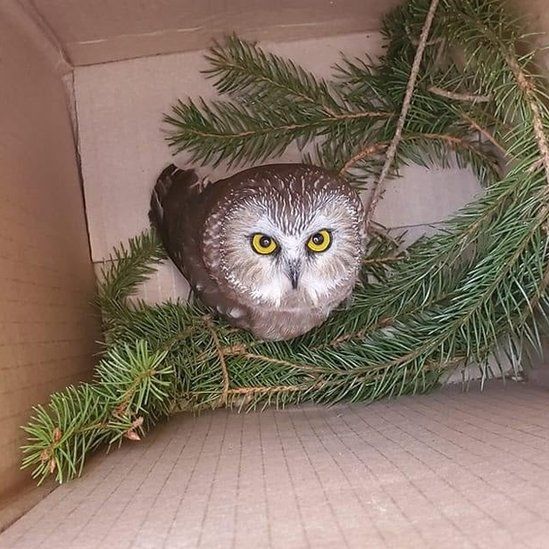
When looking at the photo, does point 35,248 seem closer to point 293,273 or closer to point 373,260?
point 293,273

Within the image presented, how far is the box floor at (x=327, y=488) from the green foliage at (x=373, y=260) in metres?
0.09

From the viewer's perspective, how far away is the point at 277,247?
99cm

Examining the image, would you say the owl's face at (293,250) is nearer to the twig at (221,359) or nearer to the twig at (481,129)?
the twig at (221,359)

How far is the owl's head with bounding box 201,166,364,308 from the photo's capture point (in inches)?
37.5

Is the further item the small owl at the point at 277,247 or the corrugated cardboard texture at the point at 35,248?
the small owl at the point at 277,247

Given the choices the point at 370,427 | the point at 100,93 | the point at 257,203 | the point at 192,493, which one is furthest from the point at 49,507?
the point at 100,93

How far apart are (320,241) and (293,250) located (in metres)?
0.04

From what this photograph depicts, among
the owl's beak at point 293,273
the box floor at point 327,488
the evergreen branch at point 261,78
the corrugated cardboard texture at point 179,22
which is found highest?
the corrugated cardboard texture at point 179,22

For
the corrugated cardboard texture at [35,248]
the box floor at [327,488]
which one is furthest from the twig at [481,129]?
the corrugated cardboard texture at [35,248]

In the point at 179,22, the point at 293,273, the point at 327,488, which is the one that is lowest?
the point at 327,488

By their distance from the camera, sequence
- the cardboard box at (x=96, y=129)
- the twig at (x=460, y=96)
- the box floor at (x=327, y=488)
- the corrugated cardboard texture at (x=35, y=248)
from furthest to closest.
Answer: the twig at (x=460, y=96), the cardboard box at (x=96, y=129), the corrugated cardboard texture at (x=35, y=248), the box floor at (x=327, y=488)

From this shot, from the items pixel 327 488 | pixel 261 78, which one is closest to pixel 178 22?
pixel 261 78

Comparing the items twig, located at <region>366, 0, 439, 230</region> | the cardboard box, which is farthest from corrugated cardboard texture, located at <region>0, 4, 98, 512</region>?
twig, located at <region>366, 0, 439, 230</region>

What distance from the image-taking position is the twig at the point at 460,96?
92 cm
